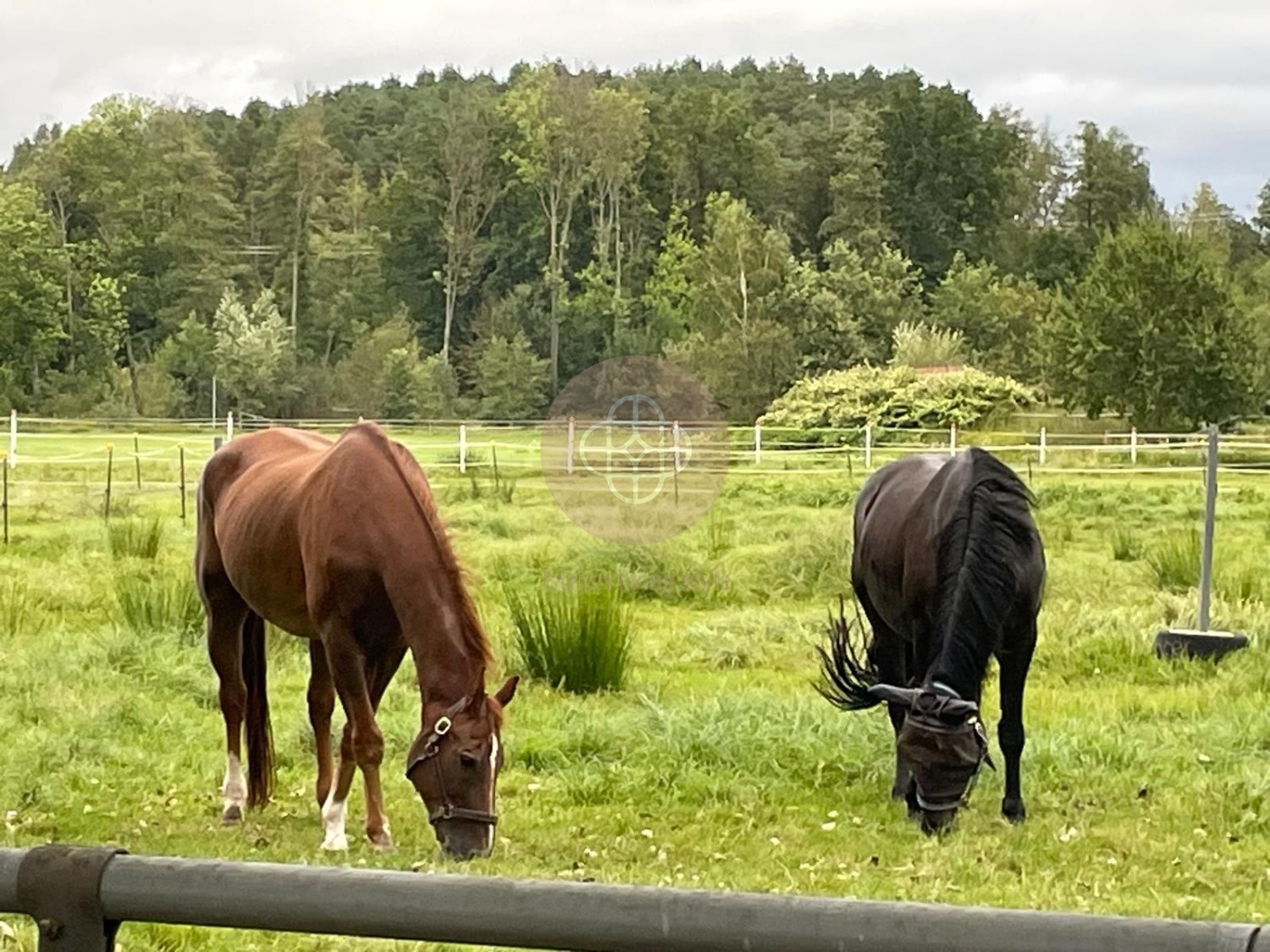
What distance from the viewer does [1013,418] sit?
33719 millimetres

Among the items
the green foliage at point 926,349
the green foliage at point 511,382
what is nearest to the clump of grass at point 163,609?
the green foliage at point 926,349

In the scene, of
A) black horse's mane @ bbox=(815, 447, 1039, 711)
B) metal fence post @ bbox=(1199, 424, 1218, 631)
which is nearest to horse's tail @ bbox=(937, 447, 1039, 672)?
black horse's mane @ bbox=(815, 447, 1039, 711)

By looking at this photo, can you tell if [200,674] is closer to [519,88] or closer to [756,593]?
[756,593]

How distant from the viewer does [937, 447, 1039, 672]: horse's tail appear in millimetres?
5758

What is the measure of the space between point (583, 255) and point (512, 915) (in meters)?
56.5

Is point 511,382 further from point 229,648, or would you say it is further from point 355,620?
point 355,620

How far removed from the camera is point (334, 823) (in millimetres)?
5387

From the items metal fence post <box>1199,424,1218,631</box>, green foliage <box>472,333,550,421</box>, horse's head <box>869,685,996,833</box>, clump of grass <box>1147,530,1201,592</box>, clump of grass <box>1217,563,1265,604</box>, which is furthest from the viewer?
green foliage <box>472,333,550,421</box>

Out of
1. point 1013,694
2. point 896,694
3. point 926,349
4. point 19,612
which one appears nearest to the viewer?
point 896,694

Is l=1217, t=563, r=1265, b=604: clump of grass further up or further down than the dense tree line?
further down

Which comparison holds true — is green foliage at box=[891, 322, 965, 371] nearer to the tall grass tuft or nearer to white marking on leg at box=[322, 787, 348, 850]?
the tall grass tuft

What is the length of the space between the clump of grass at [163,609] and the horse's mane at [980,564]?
16.2 feet

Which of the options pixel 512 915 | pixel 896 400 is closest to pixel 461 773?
pixel 512 915

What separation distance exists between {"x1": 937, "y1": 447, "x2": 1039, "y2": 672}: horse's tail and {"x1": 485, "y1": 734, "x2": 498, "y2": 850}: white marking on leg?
1.82m
